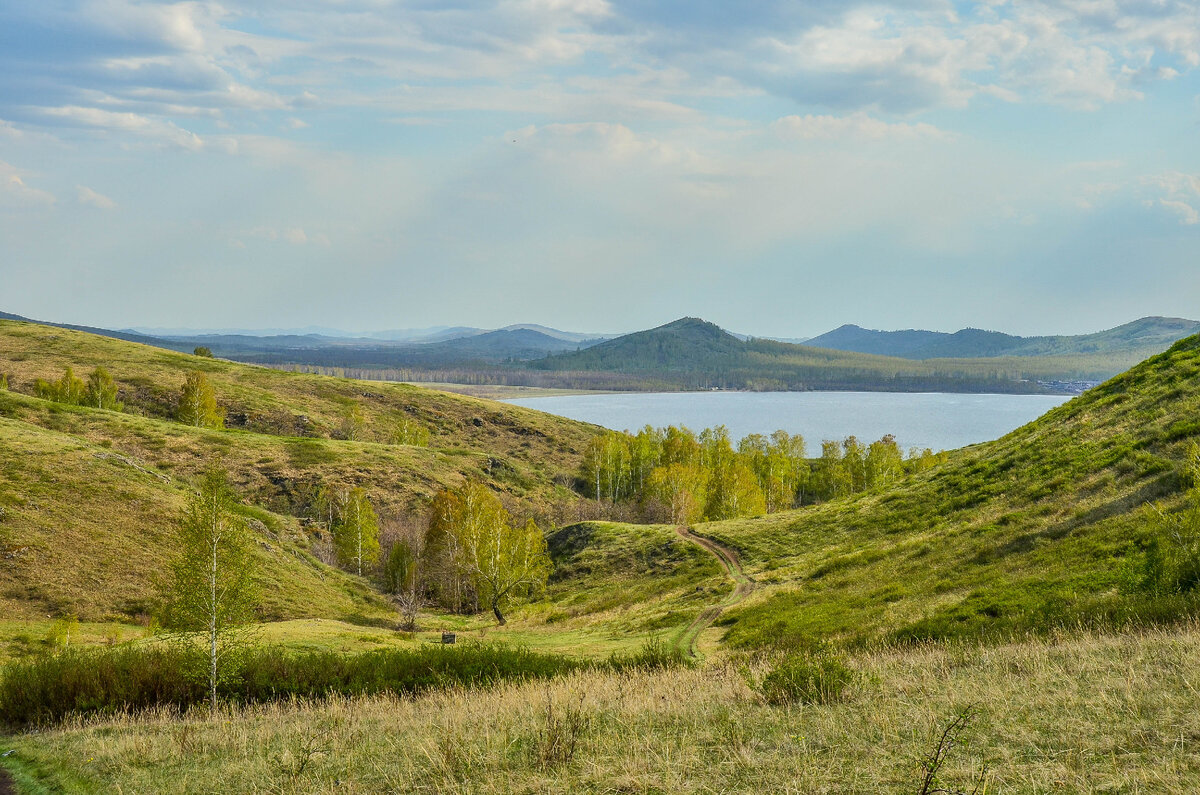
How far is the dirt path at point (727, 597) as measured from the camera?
34.3 m

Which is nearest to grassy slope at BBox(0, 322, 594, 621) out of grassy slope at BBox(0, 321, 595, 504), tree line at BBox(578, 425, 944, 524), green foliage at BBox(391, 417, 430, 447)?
grassy slope at BBox(0, 321, 595, 504)

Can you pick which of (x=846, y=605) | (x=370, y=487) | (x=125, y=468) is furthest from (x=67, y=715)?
(x=370, y=487)

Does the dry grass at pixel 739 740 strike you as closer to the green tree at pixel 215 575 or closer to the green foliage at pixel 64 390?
the green tree at pixel 215 575

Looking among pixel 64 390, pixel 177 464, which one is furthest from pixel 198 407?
pixel 177 464

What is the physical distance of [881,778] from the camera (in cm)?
747

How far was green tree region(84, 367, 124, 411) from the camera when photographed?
10888 centimetres

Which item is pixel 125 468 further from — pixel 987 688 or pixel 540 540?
pixel 987 688

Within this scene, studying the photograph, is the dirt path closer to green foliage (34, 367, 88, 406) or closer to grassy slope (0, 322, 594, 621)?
grassy slope (0, 322, 594, 621)

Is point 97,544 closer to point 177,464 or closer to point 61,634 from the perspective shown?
point 61,634

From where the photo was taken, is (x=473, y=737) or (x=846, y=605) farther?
(x=846, y=605)

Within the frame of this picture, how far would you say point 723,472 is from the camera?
93.4m

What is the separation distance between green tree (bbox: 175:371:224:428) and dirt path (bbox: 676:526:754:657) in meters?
81.9

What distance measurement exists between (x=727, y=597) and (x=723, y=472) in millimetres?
52286

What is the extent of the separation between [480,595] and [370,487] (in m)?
41.5
